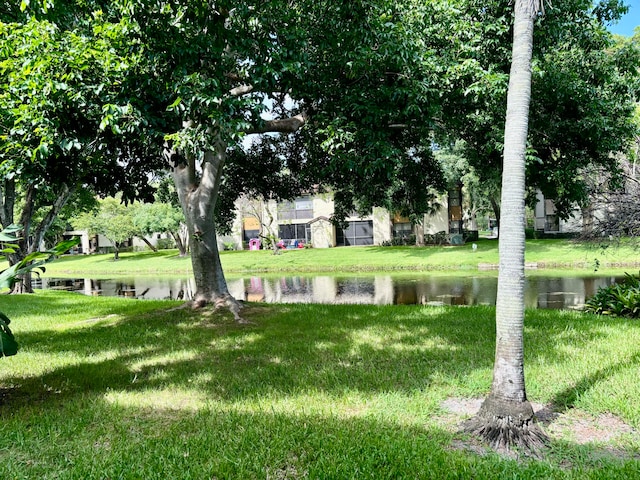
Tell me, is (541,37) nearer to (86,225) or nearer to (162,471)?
(162,471)

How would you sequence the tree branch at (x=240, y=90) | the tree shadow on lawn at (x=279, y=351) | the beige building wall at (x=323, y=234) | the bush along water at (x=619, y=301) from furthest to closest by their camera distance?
the beige building wall at (x=323, y=234) < the tree branch at (x=240, y=90) < the bush along water at (x=619, y=301) < the tree shadow on lawn at (x=279, y=351)

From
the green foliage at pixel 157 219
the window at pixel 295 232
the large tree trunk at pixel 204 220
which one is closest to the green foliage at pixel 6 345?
the large tree trunk at pixel 204 220

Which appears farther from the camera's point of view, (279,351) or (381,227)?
(381,227)

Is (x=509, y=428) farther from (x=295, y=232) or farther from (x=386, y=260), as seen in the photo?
(x=295, y=232)

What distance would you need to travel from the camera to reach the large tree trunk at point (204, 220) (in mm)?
9875

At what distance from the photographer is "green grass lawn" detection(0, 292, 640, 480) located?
3.24 m

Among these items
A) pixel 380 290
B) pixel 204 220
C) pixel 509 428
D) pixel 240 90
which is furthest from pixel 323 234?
pixel 509 428

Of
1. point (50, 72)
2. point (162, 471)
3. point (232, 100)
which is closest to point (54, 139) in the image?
point (50, 72)

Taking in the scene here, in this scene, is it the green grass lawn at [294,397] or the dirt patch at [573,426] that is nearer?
the green grass lawn at [294,397]

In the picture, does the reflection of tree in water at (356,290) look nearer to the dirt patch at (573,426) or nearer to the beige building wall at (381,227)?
the dirt patch at (573,426)

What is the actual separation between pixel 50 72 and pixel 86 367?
12.8ft

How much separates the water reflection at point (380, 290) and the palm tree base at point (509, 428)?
10.2 metres

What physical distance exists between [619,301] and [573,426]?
273 inches

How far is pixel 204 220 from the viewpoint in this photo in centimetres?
1001
